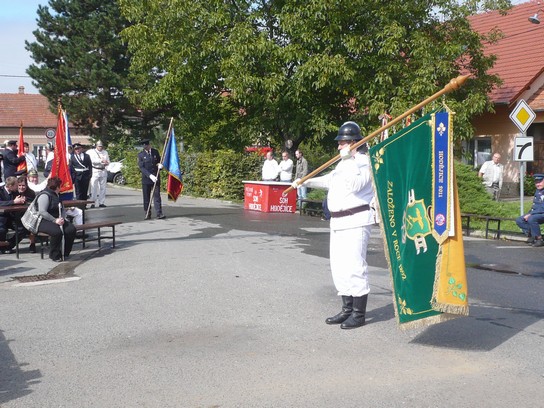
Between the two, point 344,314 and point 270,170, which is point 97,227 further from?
point 270,170

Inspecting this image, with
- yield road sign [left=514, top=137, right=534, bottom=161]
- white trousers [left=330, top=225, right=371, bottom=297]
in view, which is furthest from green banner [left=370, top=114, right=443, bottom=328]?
yield road sign [left=514, top=137, right=534, bottom=161]

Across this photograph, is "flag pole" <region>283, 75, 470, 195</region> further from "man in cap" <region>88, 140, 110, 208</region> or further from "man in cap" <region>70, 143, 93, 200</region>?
"man in cap" <region>88, 140, 110, 208</region>

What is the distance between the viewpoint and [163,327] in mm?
7383

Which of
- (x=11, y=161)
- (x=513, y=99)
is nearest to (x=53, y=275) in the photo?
(x=11, y=161)

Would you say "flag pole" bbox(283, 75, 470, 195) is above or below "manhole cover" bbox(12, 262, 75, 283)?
above

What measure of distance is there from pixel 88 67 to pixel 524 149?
100.0ft

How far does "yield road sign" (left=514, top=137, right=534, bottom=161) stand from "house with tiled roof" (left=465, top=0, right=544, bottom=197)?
10.1m

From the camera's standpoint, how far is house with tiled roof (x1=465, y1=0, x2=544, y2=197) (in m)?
26.7

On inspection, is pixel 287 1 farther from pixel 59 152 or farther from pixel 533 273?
pixel 533 273

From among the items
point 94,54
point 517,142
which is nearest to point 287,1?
point 517,142

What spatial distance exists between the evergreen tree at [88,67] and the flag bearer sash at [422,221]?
118 ft

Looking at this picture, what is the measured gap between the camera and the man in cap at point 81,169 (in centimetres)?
1852

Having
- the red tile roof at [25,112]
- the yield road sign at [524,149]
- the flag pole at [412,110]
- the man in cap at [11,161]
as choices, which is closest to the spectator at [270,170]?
the yield road sign at [524,149]

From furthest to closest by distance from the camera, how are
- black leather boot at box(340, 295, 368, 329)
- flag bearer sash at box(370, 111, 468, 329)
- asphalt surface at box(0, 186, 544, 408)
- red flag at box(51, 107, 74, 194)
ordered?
red flag at box(51, 107, 74, 194), black leather boot at box(340, 295, 368, 329), flag bearer sash at box(370, 111, 468, 329), asphalt surface at box(0, 186, 544, 408)
